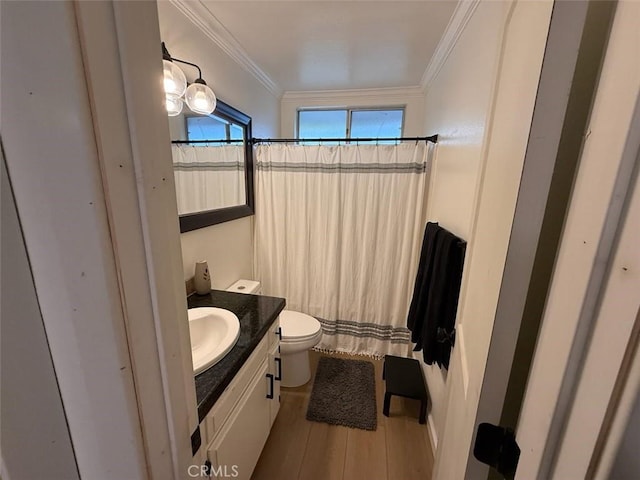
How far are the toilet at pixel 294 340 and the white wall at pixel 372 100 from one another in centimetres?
197

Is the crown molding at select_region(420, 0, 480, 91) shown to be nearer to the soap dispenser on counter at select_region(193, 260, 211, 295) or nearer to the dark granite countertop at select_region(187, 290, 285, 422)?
the dark granite countertop at select_region(187, 290, 285, 422)

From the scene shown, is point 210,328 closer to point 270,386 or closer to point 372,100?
point 270,386

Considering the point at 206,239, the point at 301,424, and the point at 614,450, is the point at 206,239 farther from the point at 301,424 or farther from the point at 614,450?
the point at 614,450

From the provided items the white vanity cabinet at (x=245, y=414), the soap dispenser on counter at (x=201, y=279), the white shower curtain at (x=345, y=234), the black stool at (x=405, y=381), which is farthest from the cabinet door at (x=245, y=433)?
the white shower curtain at (x=345, y=234)

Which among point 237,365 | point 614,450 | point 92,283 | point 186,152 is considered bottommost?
point 237,365

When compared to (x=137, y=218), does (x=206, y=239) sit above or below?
below

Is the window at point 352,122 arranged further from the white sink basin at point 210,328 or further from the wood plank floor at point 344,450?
the wood plank floor at point 344,450

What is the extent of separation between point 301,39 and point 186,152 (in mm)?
1080

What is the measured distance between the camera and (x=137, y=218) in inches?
15.4

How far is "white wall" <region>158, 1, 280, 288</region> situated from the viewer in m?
1.40

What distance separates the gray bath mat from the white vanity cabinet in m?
0.41

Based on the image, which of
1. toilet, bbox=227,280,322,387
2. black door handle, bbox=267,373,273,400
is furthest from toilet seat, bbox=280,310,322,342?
black door handle, bbox=267,373,273,400

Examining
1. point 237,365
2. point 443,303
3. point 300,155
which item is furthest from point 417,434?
point 300,155

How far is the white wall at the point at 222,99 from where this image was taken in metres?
1.40
